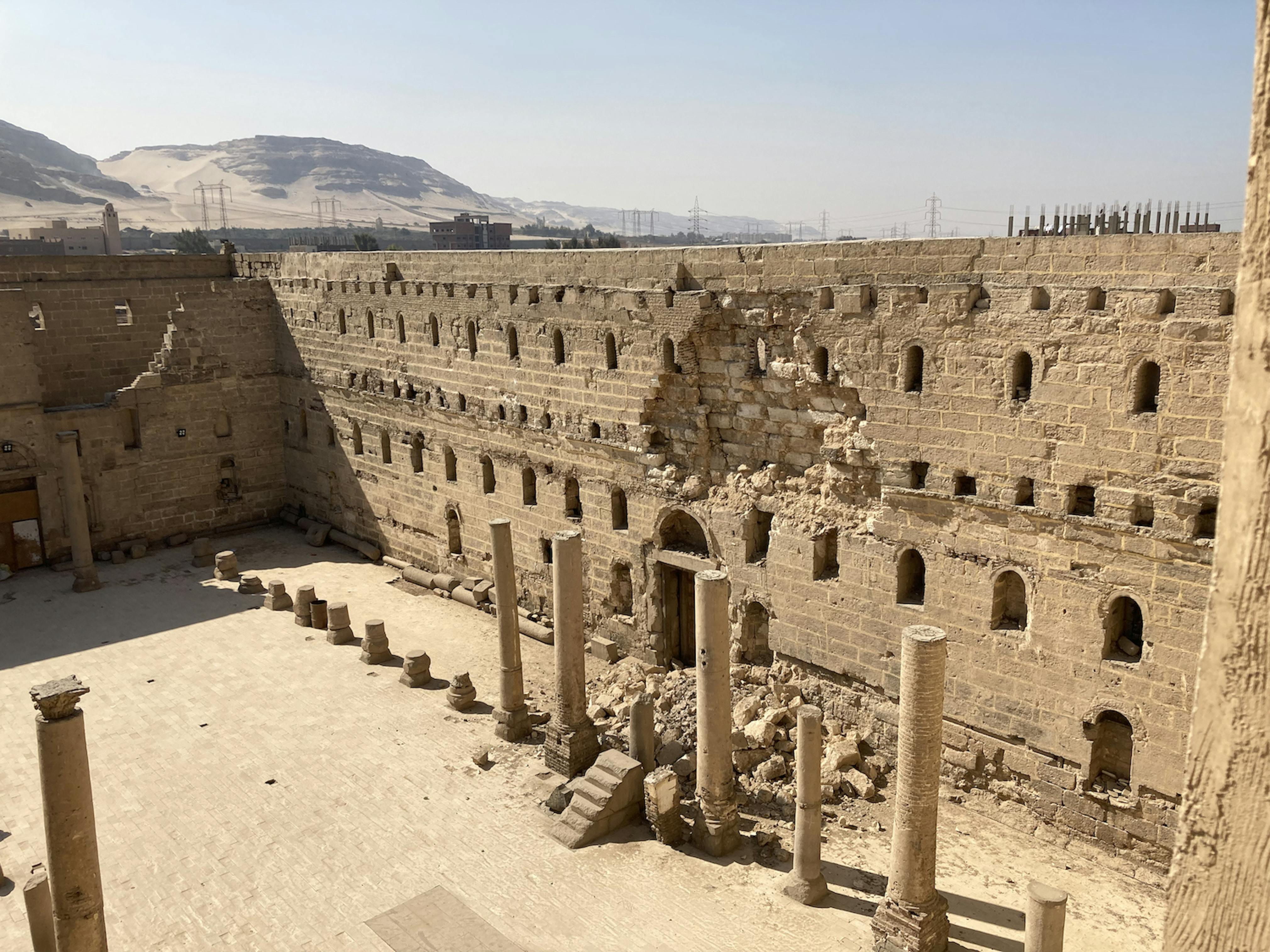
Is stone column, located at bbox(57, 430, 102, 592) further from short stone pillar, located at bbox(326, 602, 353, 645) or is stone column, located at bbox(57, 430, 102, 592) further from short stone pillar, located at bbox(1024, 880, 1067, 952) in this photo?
short stone pillar, located at bbox(1024, 880, 1067, 952)

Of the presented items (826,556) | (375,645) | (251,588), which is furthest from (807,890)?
(251,588)

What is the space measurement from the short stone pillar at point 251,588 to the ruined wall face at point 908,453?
18.2 ft

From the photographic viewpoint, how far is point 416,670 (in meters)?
15.5

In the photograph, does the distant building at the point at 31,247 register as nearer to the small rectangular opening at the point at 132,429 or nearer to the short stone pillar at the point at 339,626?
the small rectangular opening at the point at 132,429

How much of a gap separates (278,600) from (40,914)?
32.7ft

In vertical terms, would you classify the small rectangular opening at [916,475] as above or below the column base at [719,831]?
above

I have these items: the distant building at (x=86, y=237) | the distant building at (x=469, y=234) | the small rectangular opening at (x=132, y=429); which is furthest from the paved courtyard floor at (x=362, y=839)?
the distant building at (x=469, y=234)

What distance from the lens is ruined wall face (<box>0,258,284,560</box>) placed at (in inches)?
831

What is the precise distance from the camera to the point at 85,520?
20.3 meters

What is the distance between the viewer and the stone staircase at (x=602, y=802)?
37.2 feet

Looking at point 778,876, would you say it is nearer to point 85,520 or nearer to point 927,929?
point 927,929

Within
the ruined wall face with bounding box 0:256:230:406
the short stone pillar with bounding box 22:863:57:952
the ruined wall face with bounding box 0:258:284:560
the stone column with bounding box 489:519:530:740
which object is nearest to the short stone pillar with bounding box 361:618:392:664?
the stone column with bounding box 489:519:530:740

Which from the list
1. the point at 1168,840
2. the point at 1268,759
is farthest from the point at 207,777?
the point at 1268,759

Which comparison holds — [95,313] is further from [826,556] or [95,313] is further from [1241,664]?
[1241,664]
